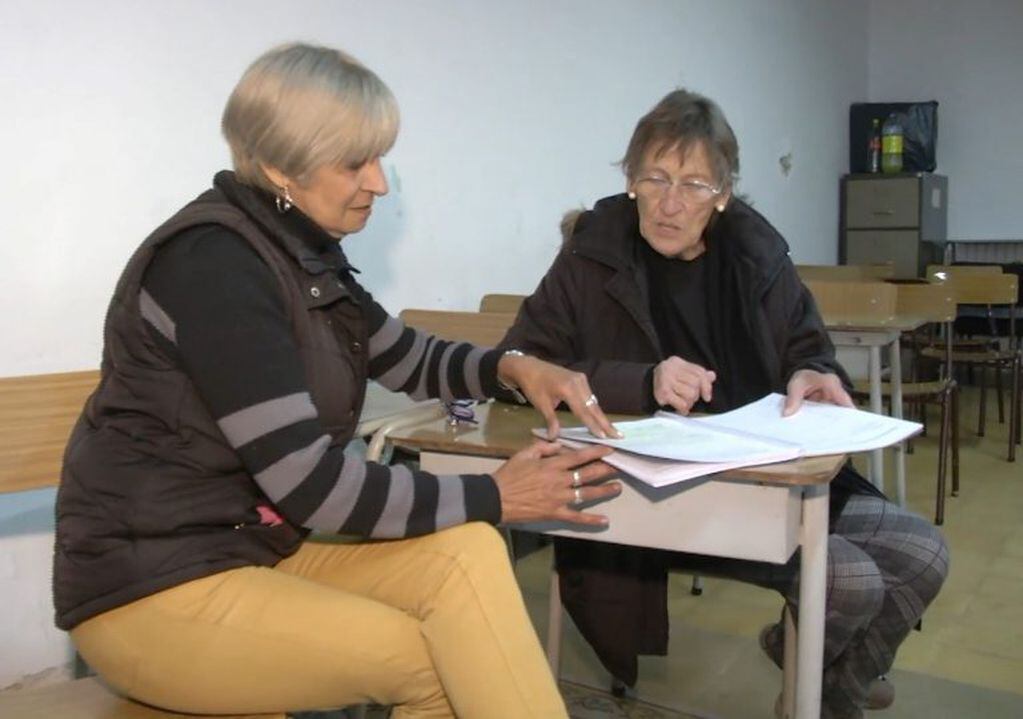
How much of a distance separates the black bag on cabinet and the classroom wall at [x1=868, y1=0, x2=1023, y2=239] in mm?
185

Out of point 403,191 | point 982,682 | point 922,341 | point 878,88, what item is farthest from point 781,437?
point 878,88

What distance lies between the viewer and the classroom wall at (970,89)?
7371mm

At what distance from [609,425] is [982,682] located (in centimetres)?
139

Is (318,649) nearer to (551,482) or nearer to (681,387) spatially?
(551,482)

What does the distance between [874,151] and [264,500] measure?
7.02 meters

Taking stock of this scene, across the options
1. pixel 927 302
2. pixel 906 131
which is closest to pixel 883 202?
pixel 906 131

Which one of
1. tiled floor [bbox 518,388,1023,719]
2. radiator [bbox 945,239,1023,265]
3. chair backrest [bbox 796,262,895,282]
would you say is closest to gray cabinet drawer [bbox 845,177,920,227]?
radiator [bbox 945,239,1023,265]

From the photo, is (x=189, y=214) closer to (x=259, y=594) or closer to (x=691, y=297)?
(x=259, y=594)

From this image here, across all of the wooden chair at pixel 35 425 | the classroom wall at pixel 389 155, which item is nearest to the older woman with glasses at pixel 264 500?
the wooden chair at pixel 35 425

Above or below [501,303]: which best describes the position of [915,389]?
below

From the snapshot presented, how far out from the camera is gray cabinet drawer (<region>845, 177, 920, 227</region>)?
702 centimetres

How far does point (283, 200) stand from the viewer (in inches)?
48.7

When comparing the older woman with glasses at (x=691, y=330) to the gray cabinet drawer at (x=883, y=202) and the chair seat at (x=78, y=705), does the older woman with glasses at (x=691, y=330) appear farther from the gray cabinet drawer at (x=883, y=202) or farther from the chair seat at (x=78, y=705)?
the gray cabinet drawer at (x=883, y=202)

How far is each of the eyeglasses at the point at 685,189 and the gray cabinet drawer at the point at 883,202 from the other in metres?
5.74
